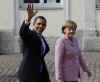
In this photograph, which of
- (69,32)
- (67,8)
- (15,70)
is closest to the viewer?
(69,32)

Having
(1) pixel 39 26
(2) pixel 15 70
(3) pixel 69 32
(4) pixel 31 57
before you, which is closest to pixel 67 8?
(2) pixel 15 70

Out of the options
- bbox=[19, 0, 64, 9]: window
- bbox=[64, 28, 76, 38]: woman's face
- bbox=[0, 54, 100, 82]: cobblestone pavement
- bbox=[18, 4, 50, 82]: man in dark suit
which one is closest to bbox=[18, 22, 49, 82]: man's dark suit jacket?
bbox=[18, 4, 50, 82]: man in dark suit

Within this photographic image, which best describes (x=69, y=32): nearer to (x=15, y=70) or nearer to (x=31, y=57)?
(x=31, y=57)

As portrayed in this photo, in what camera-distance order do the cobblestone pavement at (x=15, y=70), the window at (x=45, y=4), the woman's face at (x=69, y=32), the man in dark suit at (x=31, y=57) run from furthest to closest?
the window at (x=45, y=4), the cobblestone pavement at (x=15, y=70), the woman's face at (x=69, y=32), the man in dark suit at (x=31, y=57)

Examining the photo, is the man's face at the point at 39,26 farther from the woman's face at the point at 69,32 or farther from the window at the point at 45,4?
the window at the point at 45,4

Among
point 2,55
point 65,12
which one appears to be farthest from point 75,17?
point 2,55

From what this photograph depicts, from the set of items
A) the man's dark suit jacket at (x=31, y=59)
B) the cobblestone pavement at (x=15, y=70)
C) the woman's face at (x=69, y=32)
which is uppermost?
the woman's face at (x=69, y=32)

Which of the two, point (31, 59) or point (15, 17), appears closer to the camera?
point (31, 59)

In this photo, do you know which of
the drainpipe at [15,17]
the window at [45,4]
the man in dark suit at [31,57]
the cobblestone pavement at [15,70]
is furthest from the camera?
the window at [45,4]

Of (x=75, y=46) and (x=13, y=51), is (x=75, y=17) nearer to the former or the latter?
(x=13, y=51)

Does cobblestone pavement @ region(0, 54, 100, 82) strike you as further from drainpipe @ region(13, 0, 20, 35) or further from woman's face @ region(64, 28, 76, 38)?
woman's face @ region(64, 28, 76, 38)

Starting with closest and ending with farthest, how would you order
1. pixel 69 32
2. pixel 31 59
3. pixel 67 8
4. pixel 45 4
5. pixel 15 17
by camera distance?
pixel 31 59 → pixel 69 32 → pixel 67 8 → pixel 15 17 → pixel 45 4

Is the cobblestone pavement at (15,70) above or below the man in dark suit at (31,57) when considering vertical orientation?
below

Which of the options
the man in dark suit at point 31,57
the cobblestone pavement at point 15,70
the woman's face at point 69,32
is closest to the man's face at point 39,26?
the man in dark suit at point 31,57
